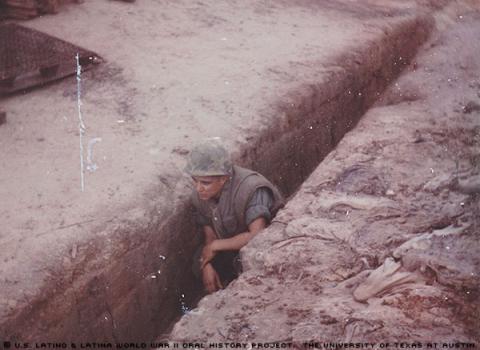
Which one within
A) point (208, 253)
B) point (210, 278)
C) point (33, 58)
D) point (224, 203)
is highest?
point (33, 58)

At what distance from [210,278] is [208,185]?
2.23ft

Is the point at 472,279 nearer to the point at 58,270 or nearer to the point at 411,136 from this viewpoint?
the point at 411,136

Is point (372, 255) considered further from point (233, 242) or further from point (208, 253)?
point (208, 253)

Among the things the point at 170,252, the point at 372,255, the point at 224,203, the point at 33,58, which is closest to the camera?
the point at 372,255

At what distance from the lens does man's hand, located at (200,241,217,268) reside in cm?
397

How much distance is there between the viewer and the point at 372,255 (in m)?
3.16

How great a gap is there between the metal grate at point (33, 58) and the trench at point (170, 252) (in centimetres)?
205

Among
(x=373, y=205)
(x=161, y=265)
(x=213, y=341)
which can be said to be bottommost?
(x=161, y=265)

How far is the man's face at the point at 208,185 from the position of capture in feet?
12.4

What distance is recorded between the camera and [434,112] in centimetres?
495

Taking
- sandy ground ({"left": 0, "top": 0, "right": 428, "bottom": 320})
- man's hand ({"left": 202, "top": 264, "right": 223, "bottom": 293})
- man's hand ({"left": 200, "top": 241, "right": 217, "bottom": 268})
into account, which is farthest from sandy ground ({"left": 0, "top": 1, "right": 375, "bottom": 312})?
man's hand ({"left": 202, "top": 264, "right": 223, "bottom": 293})

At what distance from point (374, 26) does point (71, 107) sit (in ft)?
13.4

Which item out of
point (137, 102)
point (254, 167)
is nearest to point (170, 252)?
point (254, 167)

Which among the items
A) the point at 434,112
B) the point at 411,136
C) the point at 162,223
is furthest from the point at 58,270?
the point at 434,112
